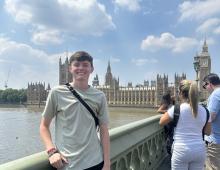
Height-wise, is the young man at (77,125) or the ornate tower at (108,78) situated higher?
the ornate tower at (108,78)

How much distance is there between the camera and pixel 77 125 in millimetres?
2252

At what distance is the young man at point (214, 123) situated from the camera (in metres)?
4.11

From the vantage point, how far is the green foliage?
143 m

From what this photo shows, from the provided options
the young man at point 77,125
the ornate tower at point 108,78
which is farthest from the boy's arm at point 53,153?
the ornate tower at point 108,78

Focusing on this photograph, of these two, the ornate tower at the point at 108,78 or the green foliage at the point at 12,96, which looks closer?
the ornate tower at the point at 108,78

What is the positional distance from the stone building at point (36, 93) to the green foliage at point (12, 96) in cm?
778

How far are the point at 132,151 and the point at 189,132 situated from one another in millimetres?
835

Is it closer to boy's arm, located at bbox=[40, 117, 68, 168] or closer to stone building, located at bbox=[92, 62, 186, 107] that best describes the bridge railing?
boy's arm, located at bbox=[40, 117, 68, 168]

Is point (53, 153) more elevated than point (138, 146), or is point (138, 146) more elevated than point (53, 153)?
point (53, 153)

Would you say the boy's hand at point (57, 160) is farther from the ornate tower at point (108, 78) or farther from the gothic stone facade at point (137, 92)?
the ornate tower at point (108, 78)

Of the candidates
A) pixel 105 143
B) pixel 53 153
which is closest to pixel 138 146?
pixel 105 143

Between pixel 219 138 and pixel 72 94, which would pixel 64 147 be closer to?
pixel 72 94

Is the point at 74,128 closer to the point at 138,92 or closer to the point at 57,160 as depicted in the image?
the point at 57,160

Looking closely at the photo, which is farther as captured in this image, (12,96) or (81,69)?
(12,96)
